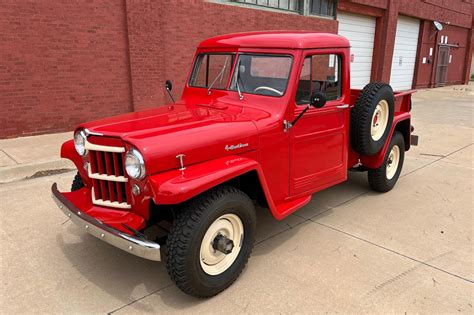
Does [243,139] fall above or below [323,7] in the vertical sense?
below

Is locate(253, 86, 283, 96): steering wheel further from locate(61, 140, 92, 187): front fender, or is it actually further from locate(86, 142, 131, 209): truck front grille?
locate(61, 140, 92, 187): front fender

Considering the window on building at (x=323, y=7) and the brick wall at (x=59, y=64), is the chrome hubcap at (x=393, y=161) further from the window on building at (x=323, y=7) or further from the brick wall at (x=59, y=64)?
the window on building at (x=323, y=7)

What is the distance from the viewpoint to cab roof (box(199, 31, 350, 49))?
3.55 meters

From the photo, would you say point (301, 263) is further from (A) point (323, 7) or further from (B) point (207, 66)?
(A) point (323, 7)

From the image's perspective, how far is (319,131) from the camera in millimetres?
3717

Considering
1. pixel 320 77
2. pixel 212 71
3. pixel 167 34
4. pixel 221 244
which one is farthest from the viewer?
pixel 167 34

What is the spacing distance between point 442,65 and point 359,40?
8761 mm

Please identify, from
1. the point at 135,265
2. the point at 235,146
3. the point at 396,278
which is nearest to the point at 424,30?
the point at 396,278

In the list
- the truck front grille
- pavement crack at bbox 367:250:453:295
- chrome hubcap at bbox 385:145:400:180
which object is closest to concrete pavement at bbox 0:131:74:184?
the truck front grille

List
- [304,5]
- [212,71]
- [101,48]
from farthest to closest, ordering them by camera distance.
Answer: [304,5], [101,48], [212,71]

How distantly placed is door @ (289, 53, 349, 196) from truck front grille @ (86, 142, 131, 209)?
1484mm

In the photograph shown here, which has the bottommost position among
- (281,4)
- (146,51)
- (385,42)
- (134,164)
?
(134,164)

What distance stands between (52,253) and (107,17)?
582cm

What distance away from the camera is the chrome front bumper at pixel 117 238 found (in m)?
2.49
